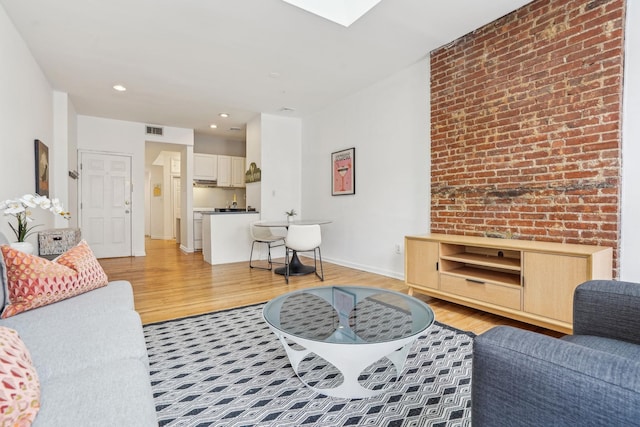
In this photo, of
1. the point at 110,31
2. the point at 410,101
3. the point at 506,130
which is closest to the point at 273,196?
the point at 410,101

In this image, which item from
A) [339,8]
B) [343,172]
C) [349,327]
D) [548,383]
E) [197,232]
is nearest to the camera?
[548,383]

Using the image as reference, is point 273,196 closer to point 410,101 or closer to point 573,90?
point 410,101

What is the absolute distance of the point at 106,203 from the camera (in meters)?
5.93

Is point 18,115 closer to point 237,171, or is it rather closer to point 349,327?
point 349,327

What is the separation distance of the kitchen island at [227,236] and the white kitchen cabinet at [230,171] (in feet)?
6.72

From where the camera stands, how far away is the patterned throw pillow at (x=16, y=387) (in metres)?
0.71

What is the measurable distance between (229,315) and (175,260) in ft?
11.2

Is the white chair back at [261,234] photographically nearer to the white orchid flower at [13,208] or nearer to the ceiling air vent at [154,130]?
the white orchid flower at [13,208]

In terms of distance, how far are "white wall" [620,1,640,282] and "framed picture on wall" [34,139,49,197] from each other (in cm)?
533

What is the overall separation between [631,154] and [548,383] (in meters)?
2.34

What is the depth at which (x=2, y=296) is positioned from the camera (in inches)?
59.0

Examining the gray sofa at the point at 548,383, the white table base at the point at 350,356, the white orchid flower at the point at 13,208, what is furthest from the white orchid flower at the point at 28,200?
the gray sofa at the point at 548,383

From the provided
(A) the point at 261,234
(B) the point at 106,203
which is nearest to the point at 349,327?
(A) the point at 261,234

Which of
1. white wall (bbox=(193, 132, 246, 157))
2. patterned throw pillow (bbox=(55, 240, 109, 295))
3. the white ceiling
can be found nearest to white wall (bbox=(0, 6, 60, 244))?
the white ceiling
